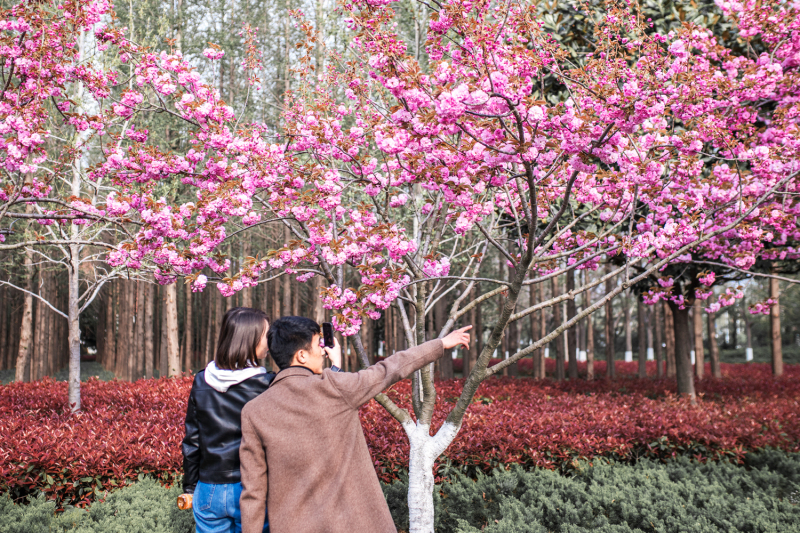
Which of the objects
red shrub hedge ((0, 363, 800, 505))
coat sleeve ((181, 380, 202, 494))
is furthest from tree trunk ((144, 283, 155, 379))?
coat sleeve ((181, 380, 202, 494))

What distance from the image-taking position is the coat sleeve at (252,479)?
2094mm

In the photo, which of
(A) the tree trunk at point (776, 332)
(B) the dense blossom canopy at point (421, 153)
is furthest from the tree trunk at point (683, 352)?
(A) the tree trunk at point (776, 332)

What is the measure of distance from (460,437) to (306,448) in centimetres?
342

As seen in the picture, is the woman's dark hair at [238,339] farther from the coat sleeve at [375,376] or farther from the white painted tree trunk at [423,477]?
the white painted tree trunk at [423,477]

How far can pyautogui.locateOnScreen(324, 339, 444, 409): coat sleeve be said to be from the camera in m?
2.16

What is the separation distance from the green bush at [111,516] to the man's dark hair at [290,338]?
242 cm

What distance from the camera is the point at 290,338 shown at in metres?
2.22

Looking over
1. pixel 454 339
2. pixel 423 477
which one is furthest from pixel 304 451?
pixel 423 477

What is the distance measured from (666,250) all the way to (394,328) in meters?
14.0

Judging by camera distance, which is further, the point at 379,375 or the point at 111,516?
the point at 111,516

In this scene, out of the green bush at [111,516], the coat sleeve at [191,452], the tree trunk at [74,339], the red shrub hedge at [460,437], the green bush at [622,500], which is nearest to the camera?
the coat sleeve at [191,452]

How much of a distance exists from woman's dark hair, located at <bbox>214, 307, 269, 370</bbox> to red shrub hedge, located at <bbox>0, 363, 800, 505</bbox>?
2.87 meters

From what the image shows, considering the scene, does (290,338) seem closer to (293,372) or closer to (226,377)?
(293,372)

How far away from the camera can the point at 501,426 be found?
5.63 m
